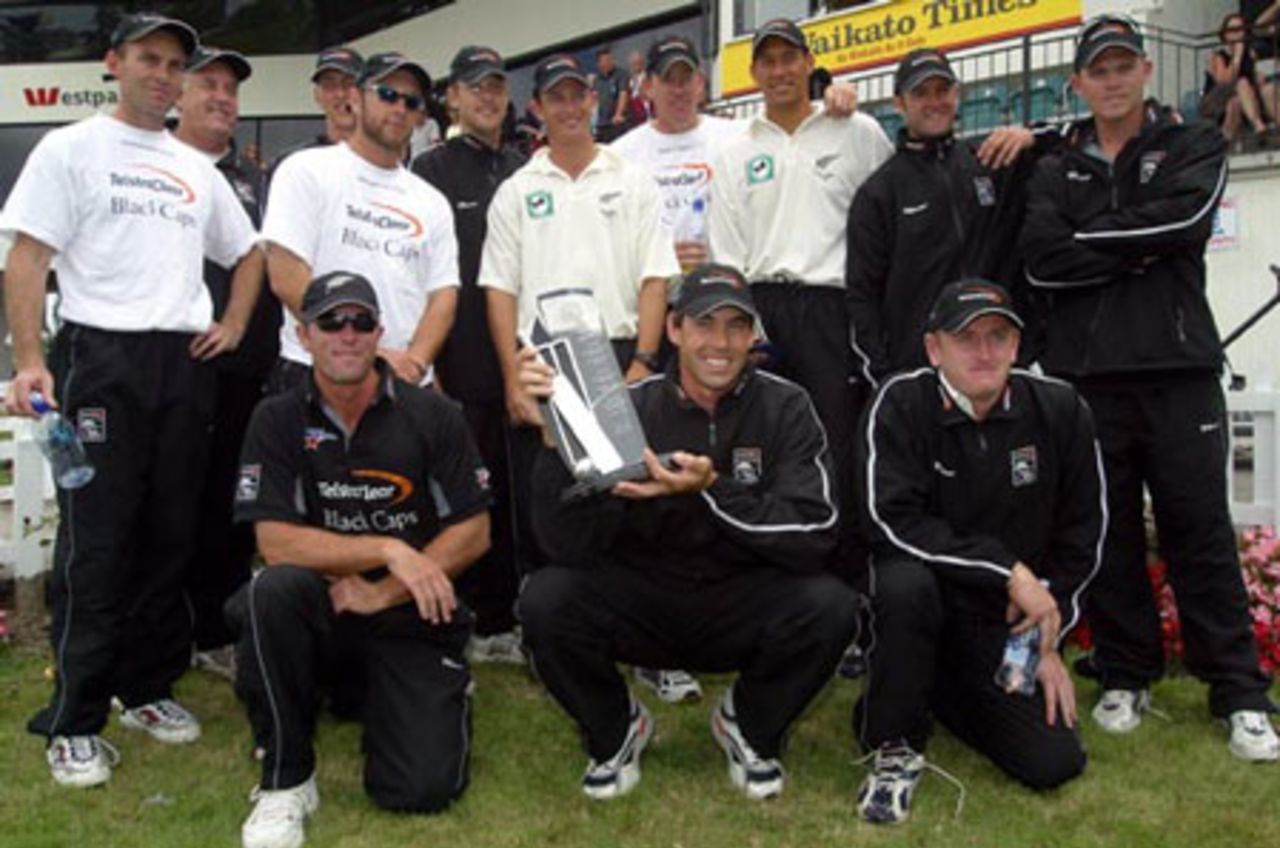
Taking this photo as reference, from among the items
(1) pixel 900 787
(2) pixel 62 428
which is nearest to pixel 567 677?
(1) pixel 900 787

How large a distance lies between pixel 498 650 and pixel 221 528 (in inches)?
52.0

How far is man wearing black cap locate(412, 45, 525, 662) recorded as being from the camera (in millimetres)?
5539

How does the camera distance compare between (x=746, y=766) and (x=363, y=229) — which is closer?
(x=746, y=766)

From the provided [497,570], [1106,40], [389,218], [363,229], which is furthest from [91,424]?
[1106,40]

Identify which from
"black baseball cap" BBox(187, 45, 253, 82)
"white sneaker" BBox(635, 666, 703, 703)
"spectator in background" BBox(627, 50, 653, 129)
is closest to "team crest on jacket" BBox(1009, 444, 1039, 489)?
"white sneaker" BBox(635, 666, 703, 703)

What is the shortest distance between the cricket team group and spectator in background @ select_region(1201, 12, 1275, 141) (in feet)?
23.0

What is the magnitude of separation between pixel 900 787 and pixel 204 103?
391 cm

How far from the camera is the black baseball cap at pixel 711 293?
425 centimetres

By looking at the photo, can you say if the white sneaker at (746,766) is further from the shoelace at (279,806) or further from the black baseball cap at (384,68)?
the black baseball cap at (384,68)

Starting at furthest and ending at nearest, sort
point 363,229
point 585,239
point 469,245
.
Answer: point 469,245, point 585,239, point 363,229

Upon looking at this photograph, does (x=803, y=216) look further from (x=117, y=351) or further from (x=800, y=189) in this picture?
(x=117, y=351)

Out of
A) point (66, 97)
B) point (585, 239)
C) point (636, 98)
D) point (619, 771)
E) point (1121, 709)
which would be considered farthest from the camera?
point (66, 97)

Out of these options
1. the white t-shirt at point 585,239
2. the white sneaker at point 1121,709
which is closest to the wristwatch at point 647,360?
the white t-shirt at point 585,239

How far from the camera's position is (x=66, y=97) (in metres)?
27.3
